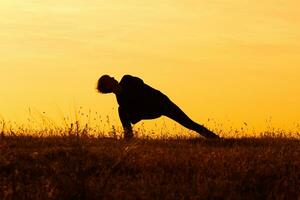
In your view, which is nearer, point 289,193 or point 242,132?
point 289,193

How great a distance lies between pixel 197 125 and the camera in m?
17.2

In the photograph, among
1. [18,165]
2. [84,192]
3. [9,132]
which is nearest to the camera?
[84,192]

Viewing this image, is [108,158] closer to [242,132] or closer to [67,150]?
[67,150]

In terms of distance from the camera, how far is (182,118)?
56.0 ft

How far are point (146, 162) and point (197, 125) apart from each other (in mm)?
6735

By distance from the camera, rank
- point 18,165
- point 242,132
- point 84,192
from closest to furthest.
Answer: point 84,192, point 18,165, point 242,132

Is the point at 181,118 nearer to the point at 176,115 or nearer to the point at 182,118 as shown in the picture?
the point at 182,118

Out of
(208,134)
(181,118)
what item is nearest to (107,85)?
(181,118)

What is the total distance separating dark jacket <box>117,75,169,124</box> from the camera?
16.1 meters

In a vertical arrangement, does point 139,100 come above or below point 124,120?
above

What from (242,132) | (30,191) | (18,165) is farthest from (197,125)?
(30,191)

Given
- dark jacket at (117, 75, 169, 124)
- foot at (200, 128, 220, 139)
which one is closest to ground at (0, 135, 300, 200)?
dark jacket at (117, 75, 169, 124)

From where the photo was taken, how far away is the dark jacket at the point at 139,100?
16094mm

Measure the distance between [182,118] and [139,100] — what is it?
4.49ft
